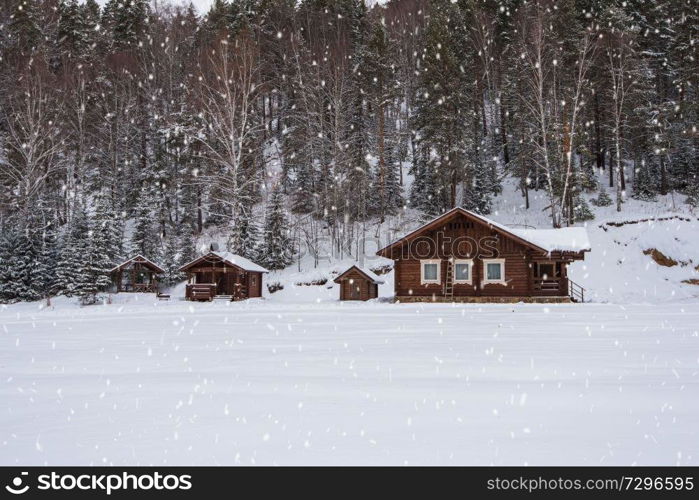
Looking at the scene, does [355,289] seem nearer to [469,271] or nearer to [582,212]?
[469,271]

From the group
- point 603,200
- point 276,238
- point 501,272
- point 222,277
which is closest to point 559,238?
point 501,272

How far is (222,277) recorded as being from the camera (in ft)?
127

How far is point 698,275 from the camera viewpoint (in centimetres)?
3247

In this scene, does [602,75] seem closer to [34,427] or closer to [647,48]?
[647,48]

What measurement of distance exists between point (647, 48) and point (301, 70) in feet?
105

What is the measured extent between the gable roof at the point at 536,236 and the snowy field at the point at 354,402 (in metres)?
19.6

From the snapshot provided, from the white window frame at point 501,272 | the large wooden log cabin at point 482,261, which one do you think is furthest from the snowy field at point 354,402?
the white window frame at point 501,272

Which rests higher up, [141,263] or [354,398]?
[141,263]

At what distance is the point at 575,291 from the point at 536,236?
14.5ft

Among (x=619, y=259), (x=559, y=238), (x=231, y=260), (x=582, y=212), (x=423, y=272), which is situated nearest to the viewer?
(x=559, y=238)

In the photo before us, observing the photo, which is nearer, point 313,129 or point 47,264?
point 47,264

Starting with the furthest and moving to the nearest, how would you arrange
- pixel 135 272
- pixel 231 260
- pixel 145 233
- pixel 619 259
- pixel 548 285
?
pixel 145 233 → pixel 135 272 → pixel 231 260 → pixel 619 259 → pixel 548 285

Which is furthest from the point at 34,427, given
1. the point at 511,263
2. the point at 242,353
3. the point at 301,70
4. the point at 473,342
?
the point at 301,70

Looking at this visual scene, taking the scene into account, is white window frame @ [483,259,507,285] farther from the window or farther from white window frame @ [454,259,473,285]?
the window
